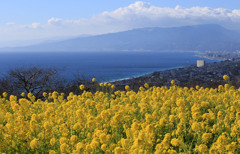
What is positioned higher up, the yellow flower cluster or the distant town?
the yellow flower cluster

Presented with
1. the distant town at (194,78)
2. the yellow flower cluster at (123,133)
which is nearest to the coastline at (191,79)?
the distant town at (194,78)

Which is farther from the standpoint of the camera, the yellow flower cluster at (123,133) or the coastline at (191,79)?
the coastline at (191,79)

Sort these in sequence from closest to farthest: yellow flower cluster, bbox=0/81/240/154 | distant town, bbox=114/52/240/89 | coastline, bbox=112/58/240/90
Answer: yellow flower cluster, bbox=0/81/240/154
coastline, bbox=112/58/240/90
distant town, bbox=114/52/240/89

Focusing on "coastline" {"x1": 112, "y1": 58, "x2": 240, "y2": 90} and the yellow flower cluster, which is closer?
the yellow flower cluster

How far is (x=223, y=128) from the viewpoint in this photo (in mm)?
6223

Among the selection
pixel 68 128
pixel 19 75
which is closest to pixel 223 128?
pixel 68 128

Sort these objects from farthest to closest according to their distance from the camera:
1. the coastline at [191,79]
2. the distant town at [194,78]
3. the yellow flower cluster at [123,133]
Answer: the distant town at [194,78], the coastline at [191,79], the yellow flower cluster at [123,133]

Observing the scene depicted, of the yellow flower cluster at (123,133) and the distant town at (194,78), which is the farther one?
the distant town at (194,78)

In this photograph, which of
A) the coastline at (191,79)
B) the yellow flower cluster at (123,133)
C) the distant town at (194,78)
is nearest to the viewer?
the yellow flower cluster at (123,133)

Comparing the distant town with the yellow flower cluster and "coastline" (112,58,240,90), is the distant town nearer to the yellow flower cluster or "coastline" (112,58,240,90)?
"coastline" (112,58,240,90)

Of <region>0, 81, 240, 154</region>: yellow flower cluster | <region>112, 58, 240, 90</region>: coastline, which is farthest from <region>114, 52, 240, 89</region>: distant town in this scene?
<region>0, 81, 240, 154</region>: yellow flower cluster

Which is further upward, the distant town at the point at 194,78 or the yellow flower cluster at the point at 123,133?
the yellow flower cluster at the point at 123,133

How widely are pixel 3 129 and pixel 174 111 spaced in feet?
14.8

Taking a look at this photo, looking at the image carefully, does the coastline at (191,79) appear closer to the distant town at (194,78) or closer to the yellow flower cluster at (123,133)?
the distant town at (194,78)
